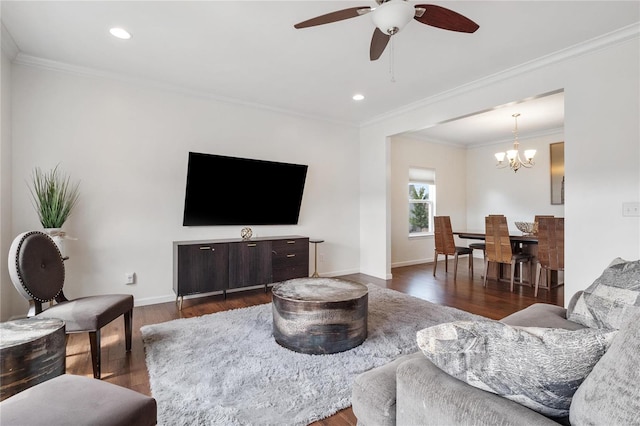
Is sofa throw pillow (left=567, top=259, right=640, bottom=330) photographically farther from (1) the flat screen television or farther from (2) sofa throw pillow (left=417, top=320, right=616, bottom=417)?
(1) the flat screen television

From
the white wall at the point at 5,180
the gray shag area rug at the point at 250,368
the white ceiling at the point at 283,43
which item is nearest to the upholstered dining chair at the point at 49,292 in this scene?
the gray shag area rug at the point at 250,368

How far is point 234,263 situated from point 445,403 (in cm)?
338

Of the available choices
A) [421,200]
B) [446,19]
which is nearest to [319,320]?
[446,19]

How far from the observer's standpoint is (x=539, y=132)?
6.28 m

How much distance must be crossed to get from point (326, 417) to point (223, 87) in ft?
12.2

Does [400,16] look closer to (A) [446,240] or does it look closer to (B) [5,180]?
(B) [5,180]

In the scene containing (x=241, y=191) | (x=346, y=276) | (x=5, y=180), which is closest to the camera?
(x=5, y=180)

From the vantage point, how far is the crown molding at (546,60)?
8.82 feet

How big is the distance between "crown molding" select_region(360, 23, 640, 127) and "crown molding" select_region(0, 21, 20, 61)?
443 centimetres

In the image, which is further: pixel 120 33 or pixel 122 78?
pixel 122 78

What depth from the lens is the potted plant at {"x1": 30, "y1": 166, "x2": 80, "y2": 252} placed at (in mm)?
3031

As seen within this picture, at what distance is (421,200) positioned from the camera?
22.7 ft

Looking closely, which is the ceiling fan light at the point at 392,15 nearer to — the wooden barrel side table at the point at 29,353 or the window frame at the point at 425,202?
the wooden barrel side table at the point at 29,353

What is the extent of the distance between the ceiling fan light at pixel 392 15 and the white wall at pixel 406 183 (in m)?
4.36
